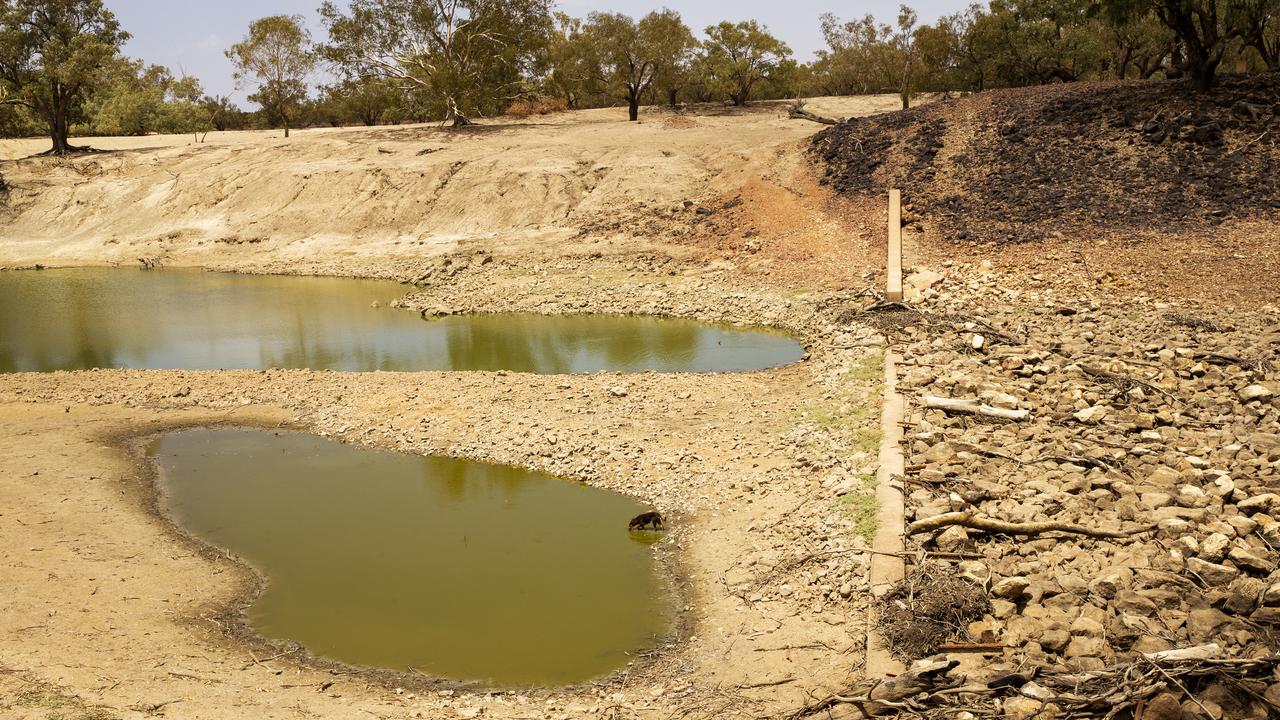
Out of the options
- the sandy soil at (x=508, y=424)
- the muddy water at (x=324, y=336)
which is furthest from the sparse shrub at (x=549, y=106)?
the muddy water at (x=324, y=336)

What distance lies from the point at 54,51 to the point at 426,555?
3009 centimetres

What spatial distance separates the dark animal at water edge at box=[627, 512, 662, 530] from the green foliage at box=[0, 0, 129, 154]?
98.4 ft

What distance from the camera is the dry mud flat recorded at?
6.26 metres

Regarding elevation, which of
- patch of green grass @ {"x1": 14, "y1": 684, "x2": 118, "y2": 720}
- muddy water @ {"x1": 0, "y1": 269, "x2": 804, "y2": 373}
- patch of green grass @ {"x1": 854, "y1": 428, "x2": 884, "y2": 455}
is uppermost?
muddy water @ {"x1": 0, "y1": 269, "x2": 804, "y2": 373}

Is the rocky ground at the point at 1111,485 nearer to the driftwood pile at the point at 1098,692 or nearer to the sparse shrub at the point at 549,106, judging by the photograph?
the driftwood pile at the point at 1098,692

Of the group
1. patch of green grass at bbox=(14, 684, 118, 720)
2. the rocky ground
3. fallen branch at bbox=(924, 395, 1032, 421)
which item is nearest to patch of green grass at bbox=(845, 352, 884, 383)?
the rocky ground

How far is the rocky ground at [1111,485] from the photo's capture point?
225 inches

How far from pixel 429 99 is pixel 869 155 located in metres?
17.6

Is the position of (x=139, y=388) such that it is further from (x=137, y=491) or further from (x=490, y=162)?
(x=490, y=162)

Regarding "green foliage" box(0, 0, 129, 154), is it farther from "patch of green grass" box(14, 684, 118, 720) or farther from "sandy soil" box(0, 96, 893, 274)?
"patch of green grass" box(14, 684, 118, 720)

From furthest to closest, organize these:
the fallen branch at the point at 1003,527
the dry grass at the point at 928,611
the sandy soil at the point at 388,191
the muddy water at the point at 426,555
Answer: the sandy soil at the point at 388,191 < the muddy water at the point at 426,555 < the fallen branch at the point at 1003,527 < the dry grass at the point at 928,611

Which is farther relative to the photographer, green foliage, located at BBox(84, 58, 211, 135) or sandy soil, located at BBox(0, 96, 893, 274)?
green foliage, located at BBox(84, 58, 211, 135)

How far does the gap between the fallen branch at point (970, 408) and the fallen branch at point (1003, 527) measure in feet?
7.80

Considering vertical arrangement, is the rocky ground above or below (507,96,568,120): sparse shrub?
below
